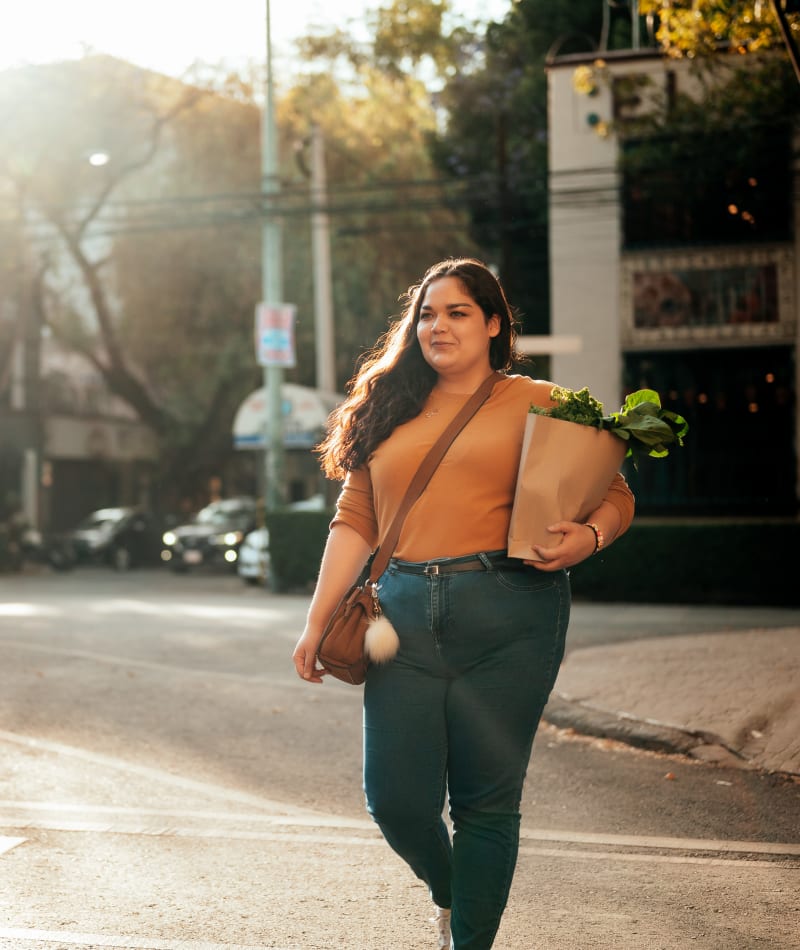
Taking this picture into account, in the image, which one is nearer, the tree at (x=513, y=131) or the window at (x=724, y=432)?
the window at (x=724, y=432)

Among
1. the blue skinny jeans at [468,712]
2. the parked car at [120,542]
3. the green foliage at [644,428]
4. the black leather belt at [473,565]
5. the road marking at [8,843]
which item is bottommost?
the parked car at [120,542]

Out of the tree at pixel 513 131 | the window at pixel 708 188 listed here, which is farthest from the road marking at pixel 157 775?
the tree at pixel 513 131

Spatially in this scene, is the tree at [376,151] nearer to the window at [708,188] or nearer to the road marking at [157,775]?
the window at [708,188]

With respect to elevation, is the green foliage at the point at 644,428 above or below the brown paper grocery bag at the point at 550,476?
above

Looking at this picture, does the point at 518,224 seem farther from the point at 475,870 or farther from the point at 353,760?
the point at 475,870

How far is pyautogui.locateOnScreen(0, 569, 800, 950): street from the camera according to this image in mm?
4102

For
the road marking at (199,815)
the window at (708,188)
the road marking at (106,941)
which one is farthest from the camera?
the window at (708,188)

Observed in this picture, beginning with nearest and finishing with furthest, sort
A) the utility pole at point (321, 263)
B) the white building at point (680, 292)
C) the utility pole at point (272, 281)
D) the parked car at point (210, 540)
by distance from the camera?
the white building at point (680, 292), the utility pole at point (272, 281), the utility pole at point (321, 263), the parked car at point (210, 540)

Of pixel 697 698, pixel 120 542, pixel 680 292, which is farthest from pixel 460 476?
pixel 120 542

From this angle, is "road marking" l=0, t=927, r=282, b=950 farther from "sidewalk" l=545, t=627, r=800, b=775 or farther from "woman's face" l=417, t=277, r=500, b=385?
"sidewalk" l=545, t=627, r=800, b=775

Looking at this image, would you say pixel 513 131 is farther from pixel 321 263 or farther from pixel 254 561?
pixel 254 561

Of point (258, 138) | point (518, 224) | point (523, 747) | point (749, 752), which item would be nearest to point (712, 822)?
point (749, 752)

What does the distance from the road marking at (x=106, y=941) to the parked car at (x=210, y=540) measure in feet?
78.7

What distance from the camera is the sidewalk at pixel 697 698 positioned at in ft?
23.1
